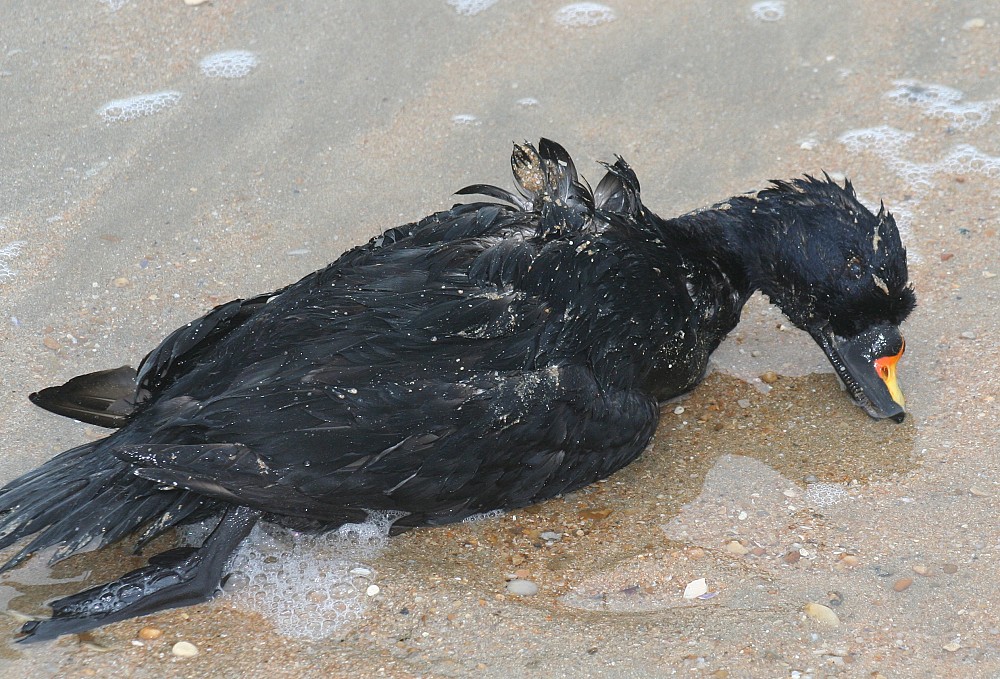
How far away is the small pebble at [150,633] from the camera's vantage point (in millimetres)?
3178

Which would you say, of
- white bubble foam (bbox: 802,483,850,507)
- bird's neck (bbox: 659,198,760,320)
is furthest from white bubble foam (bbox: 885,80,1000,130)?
white bubble foam (bbox: 802,483,850,507)

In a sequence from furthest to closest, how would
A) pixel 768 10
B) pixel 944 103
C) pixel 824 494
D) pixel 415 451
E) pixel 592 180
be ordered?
pixel 768 10 < pixel 944 103 < pixel 592 180 < pixel 824 494 < pixel 415 451

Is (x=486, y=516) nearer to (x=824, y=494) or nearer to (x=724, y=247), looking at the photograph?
(x=824, y=494)

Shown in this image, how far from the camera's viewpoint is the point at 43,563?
11.2 feet

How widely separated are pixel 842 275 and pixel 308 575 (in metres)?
1.90

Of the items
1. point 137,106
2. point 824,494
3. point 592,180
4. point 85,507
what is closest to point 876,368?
point 824,494

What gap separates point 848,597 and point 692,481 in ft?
2.12

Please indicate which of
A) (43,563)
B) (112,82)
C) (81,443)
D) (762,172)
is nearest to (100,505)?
(43,563)

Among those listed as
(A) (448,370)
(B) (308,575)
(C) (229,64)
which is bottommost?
(B) (308,575)

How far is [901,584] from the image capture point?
10.4 feet

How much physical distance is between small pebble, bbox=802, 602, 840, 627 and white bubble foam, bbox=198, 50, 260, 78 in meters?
3.41

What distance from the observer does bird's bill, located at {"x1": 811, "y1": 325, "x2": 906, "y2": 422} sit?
374 cm

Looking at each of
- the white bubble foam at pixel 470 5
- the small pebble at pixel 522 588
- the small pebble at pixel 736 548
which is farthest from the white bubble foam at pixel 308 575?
the white bubble foam at pixel 470 5

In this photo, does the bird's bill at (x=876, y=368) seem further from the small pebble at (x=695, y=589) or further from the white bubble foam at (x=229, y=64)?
the white bubble foam at (x=229, y=64)
